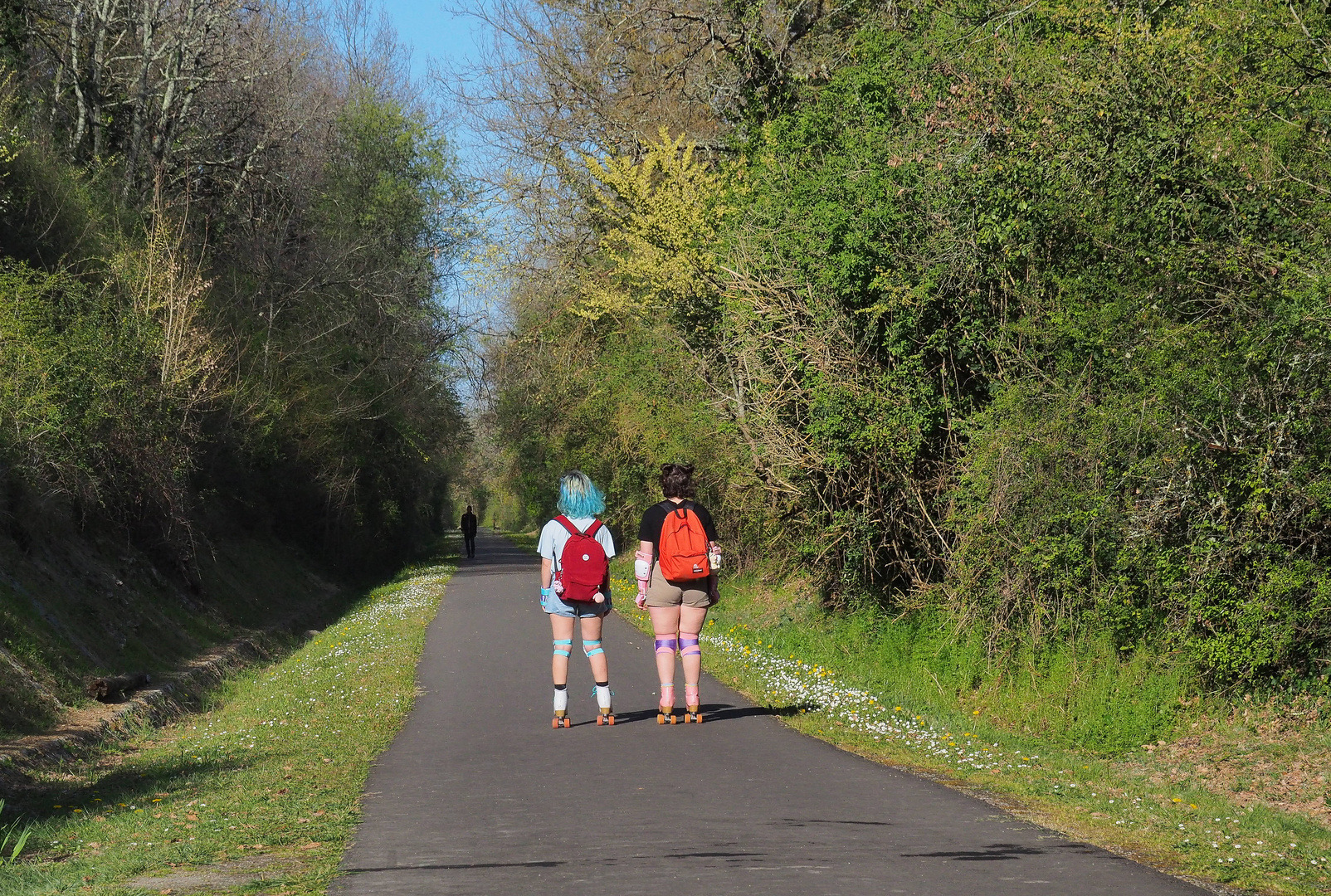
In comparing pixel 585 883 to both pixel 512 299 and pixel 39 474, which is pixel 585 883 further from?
pixel 512 299

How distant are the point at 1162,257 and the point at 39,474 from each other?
48.2 ft

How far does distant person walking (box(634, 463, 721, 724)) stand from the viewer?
425 inches

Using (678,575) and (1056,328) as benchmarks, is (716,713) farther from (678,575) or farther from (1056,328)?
(1056,328)

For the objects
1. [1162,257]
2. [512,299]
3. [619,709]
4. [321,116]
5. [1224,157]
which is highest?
[321,116]

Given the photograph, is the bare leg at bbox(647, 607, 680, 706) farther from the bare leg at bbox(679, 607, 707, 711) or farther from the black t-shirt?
the black t-shirt

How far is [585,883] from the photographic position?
19.2ft

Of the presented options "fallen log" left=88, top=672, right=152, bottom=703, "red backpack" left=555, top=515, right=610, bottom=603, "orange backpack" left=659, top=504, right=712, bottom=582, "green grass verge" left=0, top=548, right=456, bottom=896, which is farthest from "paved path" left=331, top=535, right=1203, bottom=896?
"fallen log" left=88, top=672, right=152, bottom=703

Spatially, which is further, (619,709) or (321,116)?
(321,116)

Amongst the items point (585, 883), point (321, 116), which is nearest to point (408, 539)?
point (321, 116)

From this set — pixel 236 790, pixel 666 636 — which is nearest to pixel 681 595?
pixel 666 636

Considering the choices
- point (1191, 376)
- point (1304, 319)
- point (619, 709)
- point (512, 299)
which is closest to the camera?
point (1304, 319)

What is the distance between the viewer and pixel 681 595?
11.0 metres

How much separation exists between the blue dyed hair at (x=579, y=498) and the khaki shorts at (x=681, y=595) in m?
0.69

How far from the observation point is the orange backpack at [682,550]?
1080 cm
